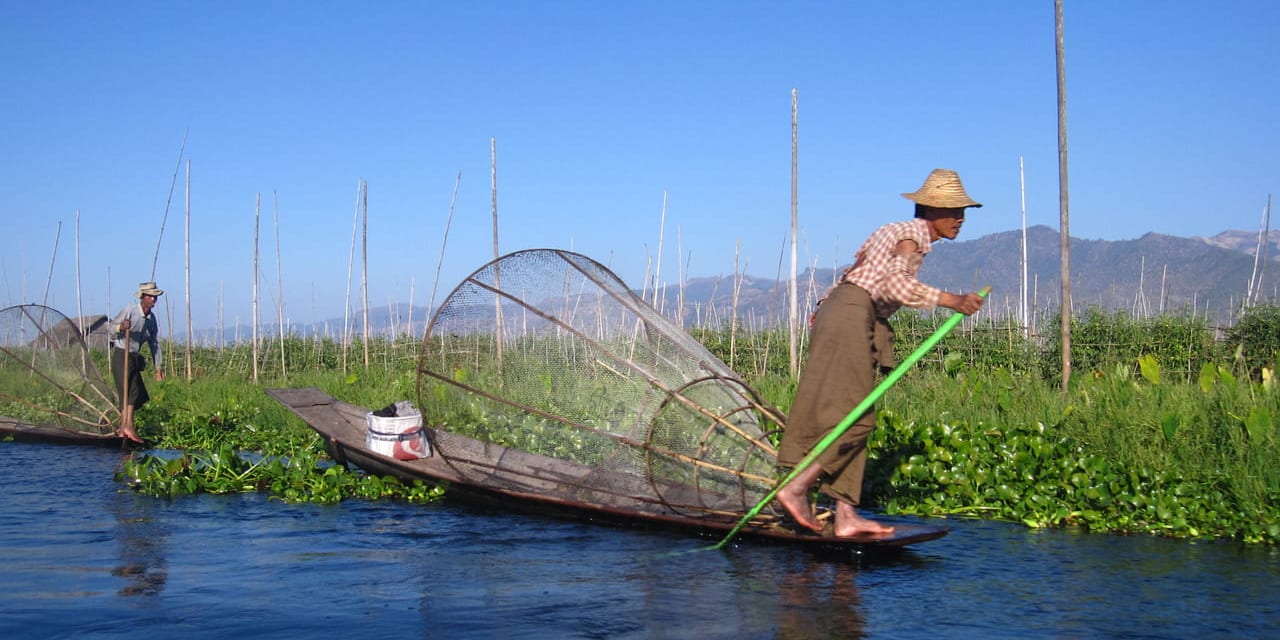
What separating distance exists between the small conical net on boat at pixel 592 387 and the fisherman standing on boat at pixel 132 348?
14.0 feet

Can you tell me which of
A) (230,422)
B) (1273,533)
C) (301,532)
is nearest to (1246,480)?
(1273,533)

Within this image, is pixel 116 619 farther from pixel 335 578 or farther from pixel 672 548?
pixel 672 548

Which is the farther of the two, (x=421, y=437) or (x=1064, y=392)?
(x=1064, y=392)

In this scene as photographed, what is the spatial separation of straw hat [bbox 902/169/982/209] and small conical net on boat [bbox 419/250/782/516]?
1.30 m

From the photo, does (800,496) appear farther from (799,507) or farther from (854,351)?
(854,351)

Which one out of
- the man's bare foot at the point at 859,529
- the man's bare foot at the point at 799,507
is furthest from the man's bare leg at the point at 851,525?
the man's bare foot at the point at 799,507

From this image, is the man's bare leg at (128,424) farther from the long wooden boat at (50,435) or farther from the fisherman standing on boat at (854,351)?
the fisherman standing on boat at (854,351)

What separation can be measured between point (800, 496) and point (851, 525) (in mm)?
267

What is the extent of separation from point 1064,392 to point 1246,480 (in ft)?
7.18

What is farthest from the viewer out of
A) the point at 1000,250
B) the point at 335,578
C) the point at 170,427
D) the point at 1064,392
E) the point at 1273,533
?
the point at 1000,250

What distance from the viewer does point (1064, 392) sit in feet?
23.5

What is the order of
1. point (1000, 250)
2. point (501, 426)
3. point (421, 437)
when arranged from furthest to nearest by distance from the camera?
point (1000, 250), point (421, 437), point (501, 426)

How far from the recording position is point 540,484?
18.7 feet

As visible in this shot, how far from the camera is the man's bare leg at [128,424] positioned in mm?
8805
